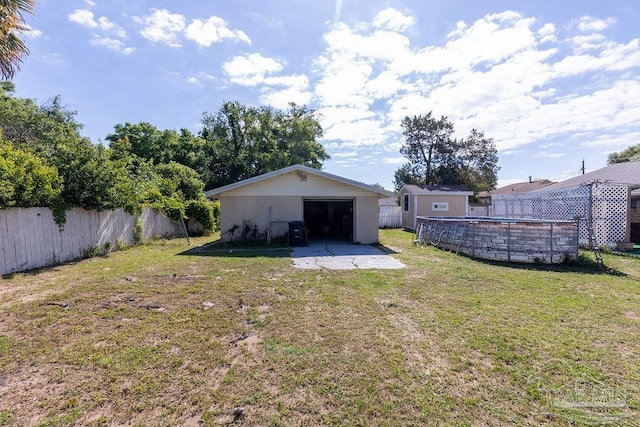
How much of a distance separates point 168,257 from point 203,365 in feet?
22.5

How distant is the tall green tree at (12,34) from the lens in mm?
5062

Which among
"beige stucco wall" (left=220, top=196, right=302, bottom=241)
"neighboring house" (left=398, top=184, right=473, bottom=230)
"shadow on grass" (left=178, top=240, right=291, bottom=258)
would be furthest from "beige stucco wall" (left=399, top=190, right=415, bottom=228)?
"shadow on grass" (left=178, top=240, right=291, bottom=258)

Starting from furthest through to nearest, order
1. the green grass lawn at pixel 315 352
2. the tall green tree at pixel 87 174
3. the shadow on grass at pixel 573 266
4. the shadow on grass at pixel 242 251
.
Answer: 1. the shadow on grass at pixel 242 251
2. the tall green tree at pixel 87 174
3. the shadow on grass at pixel 573 266
4. the green grass lawn at pixel 315 352

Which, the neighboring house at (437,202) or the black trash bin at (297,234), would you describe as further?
the neighboring house at (437,202)

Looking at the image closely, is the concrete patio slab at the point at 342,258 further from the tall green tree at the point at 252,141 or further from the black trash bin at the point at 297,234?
the tall green tree at the point at 252,141

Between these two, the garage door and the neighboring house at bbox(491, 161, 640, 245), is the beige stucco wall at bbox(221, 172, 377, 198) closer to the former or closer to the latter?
the garage door

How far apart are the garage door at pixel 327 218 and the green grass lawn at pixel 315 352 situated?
9.38m

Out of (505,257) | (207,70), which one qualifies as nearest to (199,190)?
(207,70)

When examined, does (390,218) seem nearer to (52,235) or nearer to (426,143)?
(426,143)

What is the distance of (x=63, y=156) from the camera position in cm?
829

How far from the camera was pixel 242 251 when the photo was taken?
387 inches

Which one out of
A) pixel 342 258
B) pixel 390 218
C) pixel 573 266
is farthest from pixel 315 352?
pixel 390 218

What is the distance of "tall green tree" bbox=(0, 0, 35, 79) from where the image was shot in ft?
16.6

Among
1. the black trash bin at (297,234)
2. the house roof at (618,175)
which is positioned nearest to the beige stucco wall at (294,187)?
the black trash bin at (297,234)
